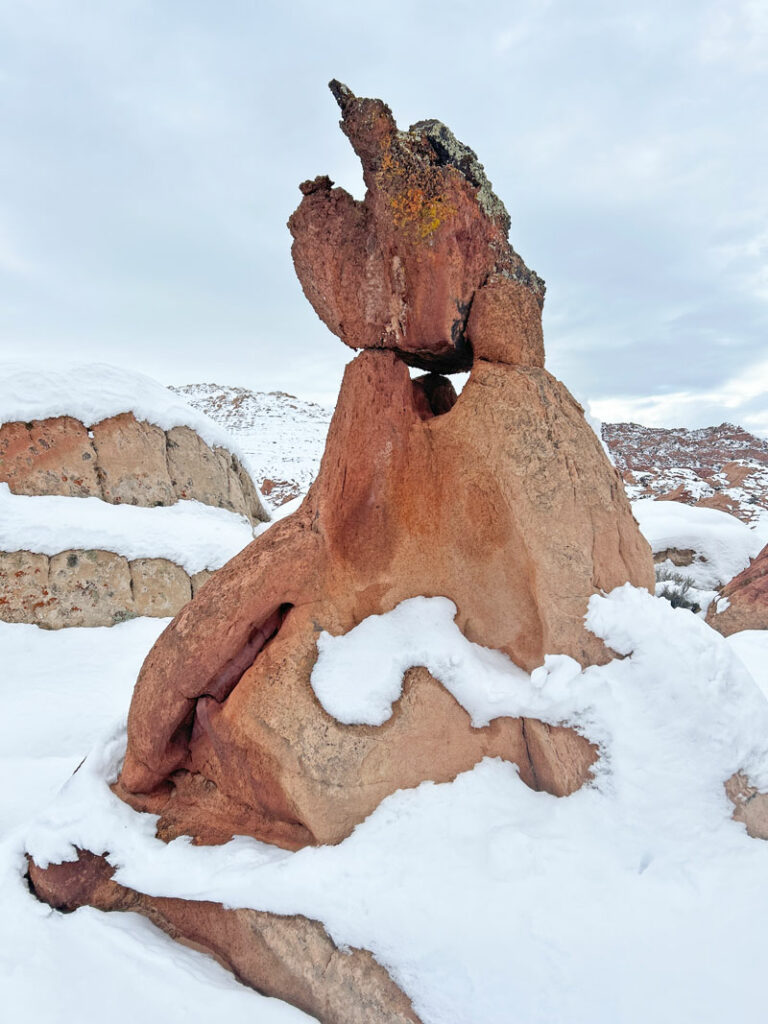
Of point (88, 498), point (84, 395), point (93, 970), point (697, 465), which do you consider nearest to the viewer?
point (93, 970)

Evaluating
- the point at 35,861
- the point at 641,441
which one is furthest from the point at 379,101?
the point at 641,441

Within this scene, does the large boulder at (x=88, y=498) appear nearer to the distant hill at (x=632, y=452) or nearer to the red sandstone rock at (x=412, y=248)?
the distant hill at (x=632, y=452)

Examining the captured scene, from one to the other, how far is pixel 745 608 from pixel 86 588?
7.08m

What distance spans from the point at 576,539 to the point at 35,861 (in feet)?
9.11

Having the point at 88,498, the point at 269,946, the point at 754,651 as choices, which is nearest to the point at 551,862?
the point at 269,946

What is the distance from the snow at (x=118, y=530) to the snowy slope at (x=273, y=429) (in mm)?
8146

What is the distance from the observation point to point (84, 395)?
7066 mm

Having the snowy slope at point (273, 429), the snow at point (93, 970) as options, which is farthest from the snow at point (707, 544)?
the snowy slope at point (273, 429)

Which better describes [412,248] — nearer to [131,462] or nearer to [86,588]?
[86,588]

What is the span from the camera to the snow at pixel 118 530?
20.7 feet

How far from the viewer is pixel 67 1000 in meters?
2.09

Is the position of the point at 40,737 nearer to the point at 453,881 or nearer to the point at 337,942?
the point at 337,942

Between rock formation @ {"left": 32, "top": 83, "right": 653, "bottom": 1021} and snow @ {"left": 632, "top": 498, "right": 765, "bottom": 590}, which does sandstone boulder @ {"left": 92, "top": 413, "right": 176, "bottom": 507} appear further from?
snow @ {"left": 632, "top": 498, "right": 765, "bottom": 590}

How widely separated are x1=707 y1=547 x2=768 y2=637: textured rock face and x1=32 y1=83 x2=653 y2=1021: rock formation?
14.7 feet
